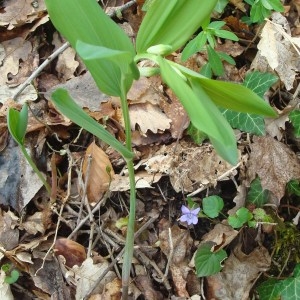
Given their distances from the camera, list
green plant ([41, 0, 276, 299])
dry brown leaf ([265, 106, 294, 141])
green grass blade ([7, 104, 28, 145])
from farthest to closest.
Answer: dry brown leaf ([265, 106, 294, 141]) → green grass blade ([7, 104, 28, 145]) → green plant ([41, 0, 276, 299])

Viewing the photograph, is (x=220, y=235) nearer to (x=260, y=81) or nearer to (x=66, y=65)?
(x=260, y=81)

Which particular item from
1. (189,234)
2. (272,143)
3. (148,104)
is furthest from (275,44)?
(189,234)

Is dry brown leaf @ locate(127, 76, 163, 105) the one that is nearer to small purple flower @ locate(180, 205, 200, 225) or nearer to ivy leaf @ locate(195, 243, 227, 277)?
small purple flower @ locate(180, 205, 200, 225)

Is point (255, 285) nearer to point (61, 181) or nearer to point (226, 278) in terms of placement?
point (226, 278)

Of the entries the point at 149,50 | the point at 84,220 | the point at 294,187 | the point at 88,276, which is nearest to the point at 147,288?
the point at 88,276

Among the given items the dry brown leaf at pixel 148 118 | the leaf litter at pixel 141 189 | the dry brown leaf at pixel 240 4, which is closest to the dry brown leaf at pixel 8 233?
the leaf litter at pixel 141 189

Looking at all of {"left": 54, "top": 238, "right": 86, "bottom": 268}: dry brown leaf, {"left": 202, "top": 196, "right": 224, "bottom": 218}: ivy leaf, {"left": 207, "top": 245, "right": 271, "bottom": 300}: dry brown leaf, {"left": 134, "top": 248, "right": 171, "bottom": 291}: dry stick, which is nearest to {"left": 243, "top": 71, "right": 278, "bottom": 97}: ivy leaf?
{"left": 202, "top": 196, "right": 224, "bottom": 218}: ivy leaf

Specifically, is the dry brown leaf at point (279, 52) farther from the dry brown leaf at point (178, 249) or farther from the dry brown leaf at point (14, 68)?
the dry brown leaf at point (14, 68)
